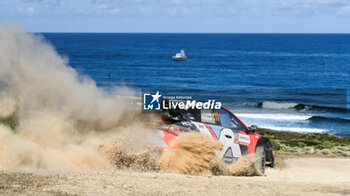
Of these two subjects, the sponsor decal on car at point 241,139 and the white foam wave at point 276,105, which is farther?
the white foam wave at point 276,105

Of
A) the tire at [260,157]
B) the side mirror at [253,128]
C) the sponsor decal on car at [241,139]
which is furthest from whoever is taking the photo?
the tire at [260,157]

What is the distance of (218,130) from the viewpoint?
1038 centimetres

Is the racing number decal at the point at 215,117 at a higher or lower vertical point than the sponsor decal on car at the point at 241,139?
higher

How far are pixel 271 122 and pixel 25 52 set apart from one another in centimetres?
2451

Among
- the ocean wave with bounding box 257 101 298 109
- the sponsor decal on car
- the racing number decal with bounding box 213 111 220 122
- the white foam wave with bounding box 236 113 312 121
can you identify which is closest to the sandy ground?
the sponsor decal on car

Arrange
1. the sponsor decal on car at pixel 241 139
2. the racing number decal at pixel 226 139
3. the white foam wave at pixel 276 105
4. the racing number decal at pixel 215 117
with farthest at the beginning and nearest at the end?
the white foam wave at pixel 276 105
the sponsor decal on car at pixel 241 139
the racing number decal at pixel 215 117
the racing number decal at pixel 226 139

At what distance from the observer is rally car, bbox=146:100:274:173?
9.73 m

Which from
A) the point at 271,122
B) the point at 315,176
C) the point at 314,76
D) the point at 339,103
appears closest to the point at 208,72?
the point at 314,76

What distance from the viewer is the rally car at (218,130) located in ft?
31.9

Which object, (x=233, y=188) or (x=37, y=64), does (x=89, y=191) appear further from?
(x=37, y=64)

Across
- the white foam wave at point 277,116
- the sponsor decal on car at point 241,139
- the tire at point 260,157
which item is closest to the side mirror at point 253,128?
the sponsor decal on car at point 241,139

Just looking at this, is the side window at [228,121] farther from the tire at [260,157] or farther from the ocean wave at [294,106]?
the ocean wave at [294,106]

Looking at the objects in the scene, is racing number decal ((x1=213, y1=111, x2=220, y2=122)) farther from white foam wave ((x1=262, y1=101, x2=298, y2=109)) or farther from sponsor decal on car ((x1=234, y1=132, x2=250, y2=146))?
white foam wave ((x1=262, y1=101, x2=298, y2=109))

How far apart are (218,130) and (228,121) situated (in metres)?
0.61
